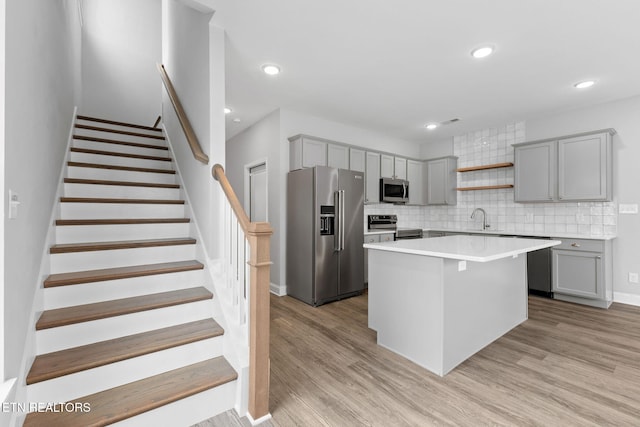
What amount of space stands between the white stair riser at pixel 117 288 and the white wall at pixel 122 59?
4345 millimetres

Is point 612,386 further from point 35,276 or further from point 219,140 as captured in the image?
point 35,276

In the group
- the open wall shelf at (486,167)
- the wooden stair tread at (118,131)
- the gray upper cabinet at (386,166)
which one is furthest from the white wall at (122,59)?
the open wall shelf at (486,167)

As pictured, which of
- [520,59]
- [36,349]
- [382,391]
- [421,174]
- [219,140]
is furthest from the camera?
[421,174]

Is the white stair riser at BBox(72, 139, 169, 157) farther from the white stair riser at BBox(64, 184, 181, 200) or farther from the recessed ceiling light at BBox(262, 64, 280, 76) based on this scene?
the recessed ceiling light at BBox(262, 64, 280, 76)

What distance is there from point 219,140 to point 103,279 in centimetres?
128

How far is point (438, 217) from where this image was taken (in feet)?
19.5

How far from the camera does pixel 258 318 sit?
1688 mm

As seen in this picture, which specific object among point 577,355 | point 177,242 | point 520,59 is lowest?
point 577,355

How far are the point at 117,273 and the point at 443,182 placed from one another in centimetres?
520

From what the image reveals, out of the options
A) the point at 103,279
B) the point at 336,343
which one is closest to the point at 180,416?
the point at 103,279

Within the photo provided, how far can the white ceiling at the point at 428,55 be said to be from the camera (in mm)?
2248

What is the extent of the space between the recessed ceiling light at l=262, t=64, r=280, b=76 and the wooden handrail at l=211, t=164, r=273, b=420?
210 centimetres

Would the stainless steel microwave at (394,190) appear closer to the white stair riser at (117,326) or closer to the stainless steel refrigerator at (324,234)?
the stainless steel refrigerator at (324,234)

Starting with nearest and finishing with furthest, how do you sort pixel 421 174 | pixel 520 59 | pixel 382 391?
1. pixel 382 391
2. pixel 520 59
3. pixel 421 174
